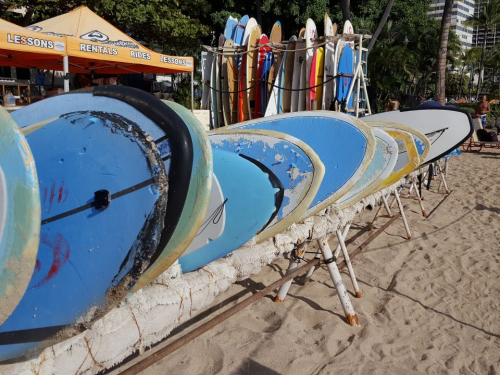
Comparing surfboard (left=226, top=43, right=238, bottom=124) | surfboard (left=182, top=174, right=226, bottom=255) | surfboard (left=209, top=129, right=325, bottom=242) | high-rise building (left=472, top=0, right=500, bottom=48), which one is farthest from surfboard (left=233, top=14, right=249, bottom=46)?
high-rise building (left=472, top=0, right=500, bottom=48)

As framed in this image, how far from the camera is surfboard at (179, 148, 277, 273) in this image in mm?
1836

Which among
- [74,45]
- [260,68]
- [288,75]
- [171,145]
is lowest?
[171,145]

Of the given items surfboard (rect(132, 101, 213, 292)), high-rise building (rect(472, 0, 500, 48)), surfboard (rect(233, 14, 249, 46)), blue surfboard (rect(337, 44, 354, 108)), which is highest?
high-rise building (rect(472, 0, 500, 48))

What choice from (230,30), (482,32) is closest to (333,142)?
(230,30)

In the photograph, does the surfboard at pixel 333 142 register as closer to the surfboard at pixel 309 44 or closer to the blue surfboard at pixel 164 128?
the blue surfboard at pixel 164 128

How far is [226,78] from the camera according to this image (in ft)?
29.2

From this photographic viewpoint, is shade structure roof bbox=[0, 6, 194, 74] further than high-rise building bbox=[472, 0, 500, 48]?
No

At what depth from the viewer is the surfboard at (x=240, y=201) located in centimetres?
184

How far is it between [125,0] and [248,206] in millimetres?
11529

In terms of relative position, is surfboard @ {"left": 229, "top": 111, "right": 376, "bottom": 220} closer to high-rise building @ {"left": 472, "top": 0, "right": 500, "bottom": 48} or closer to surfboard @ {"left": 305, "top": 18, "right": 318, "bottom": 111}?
surfboard @ {"left": 305, "top": 18, "right": 318, "bottom": 111}

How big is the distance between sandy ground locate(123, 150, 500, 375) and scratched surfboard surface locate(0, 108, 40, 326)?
1.44 metres

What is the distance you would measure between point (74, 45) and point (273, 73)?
361cm

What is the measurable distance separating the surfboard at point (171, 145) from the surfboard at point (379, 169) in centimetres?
180

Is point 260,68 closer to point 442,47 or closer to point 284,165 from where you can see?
point 284,165
